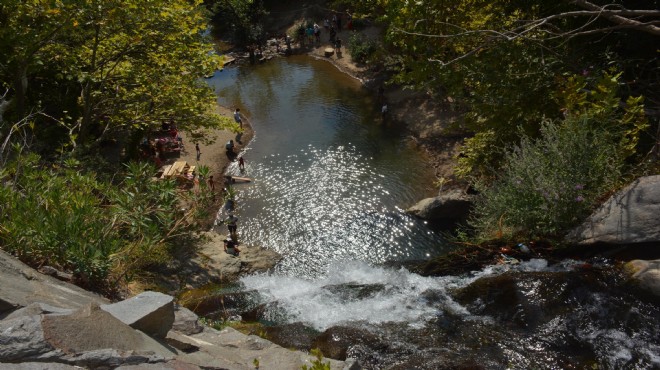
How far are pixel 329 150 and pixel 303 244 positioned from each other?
6682 millimetres

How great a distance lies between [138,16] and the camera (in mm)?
13789

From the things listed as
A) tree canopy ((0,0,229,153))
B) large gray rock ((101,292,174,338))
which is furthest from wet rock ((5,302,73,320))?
tree canopy ((0,0,229,153))

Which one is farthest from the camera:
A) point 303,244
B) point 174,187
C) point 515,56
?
point 303,244

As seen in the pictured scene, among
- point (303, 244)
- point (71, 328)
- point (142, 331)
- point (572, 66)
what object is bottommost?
point (303, 244)

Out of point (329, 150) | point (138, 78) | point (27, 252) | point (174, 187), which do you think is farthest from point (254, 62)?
point (27, 252)

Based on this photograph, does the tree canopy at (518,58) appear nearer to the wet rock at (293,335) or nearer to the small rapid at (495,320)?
the small rapid at (495,320)

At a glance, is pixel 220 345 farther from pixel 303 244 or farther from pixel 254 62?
pixel 254 62

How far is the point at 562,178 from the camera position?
10.9m

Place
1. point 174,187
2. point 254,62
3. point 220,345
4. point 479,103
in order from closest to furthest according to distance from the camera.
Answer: point 220,345, point 174,187, point 479,103, point 254,62

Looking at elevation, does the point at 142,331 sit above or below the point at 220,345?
above

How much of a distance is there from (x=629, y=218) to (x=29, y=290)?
411 inches

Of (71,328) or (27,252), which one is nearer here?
(71,328)

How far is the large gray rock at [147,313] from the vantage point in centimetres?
579

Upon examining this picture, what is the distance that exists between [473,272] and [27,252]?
9.28 m
